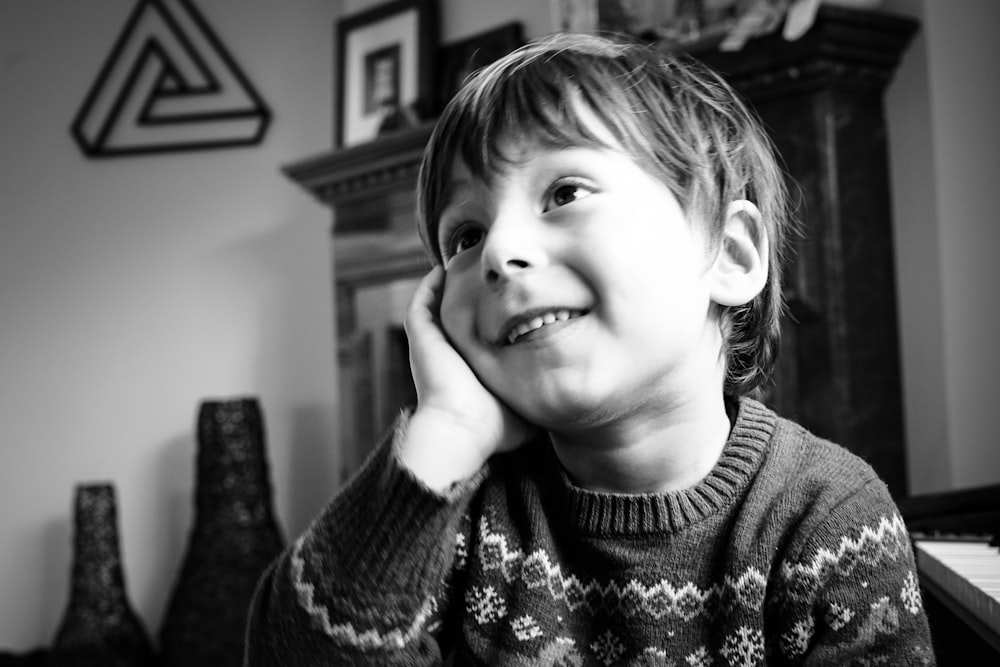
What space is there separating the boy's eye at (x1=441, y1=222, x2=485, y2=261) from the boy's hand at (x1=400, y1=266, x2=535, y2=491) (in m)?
0.07

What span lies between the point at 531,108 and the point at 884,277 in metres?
1.14

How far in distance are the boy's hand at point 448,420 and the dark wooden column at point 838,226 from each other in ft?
3.07

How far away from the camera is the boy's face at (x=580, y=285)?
2.34ft

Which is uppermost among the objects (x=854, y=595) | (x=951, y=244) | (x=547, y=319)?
(x=951, y=244)

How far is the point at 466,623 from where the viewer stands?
2.65 feet

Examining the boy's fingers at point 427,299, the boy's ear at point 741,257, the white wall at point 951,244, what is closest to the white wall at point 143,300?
the white wall at point 951,244

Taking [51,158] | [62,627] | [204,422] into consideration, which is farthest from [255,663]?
[51,158]

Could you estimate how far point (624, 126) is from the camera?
0.76m

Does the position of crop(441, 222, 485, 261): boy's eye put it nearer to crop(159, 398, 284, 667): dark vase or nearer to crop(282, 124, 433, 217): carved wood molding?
crop(282, 124, 433, 217): carved wood molding

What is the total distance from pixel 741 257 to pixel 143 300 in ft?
9.23

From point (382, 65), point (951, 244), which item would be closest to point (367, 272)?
point (382, 65)

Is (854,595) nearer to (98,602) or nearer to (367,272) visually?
(367,272)

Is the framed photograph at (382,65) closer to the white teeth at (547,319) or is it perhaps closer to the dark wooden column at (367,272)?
the dark wooden column at (367,272)

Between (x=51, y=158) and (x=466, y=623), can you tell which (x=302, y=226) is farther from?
(x=466, y=623)
